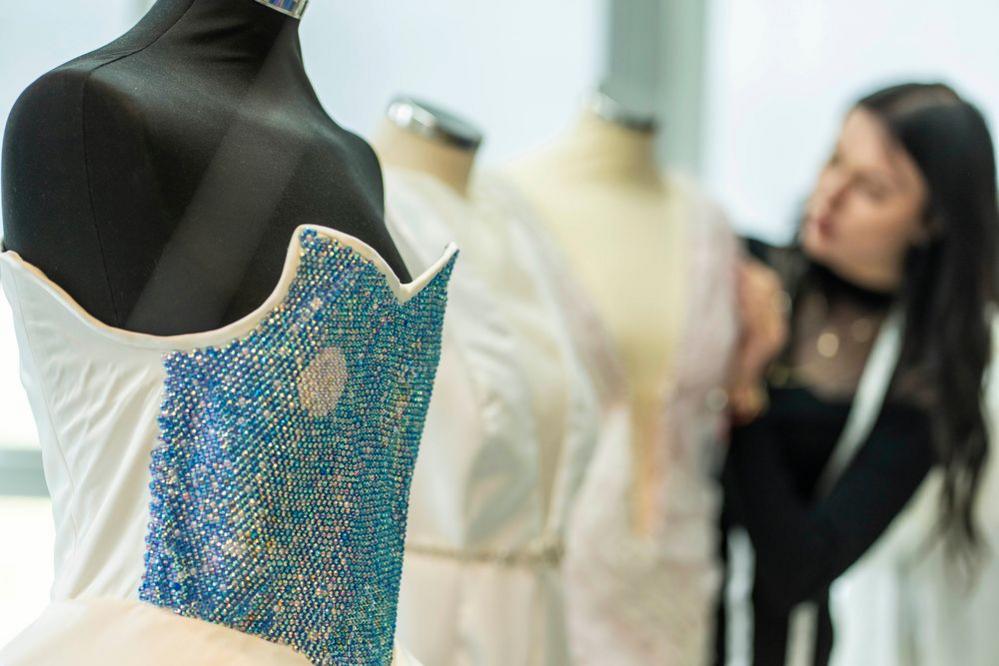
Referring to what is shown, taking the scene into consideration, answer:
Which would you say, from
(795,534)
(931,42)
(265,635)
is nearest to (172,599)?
(265,635)

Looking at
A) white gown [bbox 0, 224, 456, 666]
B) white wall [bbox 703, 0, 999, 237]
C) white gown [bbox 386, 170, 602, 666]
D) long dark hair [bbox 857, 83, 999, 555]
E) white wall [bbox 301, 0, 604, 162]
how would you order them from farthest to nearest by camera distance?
white wall [bbox 703, 0, 999, 237] < long dark hair [bbox 857, 83, 999, 555] < white gown [bbox 386, 170, 602, 666] < white wall [bbox 301, 0, 604, 162] < white gown [bbox 0, 224, 456, 666]

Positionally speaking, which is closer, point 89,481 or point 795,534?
point 89,481

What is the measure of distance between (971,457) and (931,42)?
1.20 m

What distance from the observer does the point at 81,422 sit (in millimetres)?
593

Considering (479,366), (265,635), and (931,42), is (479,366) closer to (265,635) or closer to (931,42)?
(265,635)

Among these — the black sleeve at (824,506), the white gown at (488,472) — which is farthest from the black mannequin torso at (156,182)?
the black sleeve at (824,506)

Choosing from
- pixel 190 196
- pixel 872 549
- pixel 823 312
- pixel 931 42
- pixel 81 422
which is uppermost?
pixel 931 42

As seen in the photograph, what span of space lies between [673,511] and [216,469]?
39.3 inches

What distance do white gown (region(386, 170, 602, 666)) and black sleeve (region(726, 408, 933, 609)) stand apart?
1.40 ft

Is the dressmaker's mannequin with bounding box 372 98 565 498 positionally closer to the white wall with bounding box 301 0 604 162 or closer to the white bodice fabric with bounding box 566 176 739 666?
the white wall with bounding box 301 0 604 162

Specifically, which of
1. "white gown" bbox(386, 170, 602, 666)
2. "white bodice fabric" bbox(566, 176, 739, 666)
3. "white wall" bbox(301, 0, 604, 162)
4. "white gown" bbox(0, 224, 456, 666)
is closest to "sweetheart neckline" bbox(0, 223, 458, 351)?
"white gown" bbox(0, 224, 456, 666)

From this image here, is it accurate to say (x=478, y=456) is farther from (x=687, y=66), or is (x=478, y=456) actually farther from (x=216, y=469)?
(x=687, y=66)

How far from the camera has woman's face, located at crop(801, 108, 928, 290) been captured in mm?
1562

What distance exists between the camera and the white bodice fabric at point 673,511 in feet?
4.65
